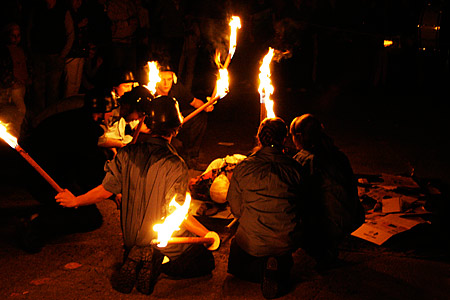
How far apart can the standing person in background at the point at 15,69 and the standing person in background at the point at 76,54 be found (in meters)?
0.70

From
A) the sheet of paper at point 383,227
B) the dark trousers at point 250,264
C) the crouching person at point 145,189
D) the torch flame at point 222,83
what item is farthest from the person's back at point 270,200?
the torch flame at point 222,83

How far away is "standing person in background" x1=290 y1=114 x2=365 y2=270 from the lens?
446cm

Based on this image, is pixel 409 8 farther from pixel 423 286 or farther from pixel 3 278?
pixel 3 278

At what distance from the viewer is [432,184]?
679cm

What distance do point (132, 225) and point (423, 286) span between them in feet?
8.89

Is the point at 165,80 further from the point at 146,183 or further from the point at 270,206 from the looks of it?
the point at 270,206

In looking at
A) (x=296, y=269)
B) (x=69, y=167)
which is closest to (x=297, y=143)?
(x=296, y=269)

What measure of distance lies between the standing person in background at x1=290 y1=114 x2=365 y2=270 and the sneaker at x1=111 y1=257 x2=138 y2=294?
1.62m

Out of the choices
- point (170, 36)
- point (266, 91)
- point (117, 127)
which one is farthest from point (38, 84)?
point (266, 91)

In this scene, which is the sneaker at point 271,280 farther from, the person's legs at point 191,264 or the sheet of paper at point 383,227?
the sheet of paper at point 383,227

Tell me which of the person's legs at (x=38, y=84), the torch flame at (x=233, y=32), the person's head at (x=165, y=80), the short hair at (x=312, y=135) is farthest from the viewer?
the person's legs at (x=38, y=84)

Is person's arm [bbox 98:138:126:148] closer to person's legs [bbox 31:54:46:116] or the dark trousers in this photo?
the dark trousers

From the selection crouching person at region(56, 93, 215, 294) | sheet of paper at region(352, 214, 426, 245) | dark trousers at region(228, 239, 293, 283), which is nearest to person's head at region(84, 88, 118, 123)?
crouching person at region(56, 93, 215, 294)

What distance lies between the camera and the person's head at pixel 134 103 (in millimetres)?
5532
